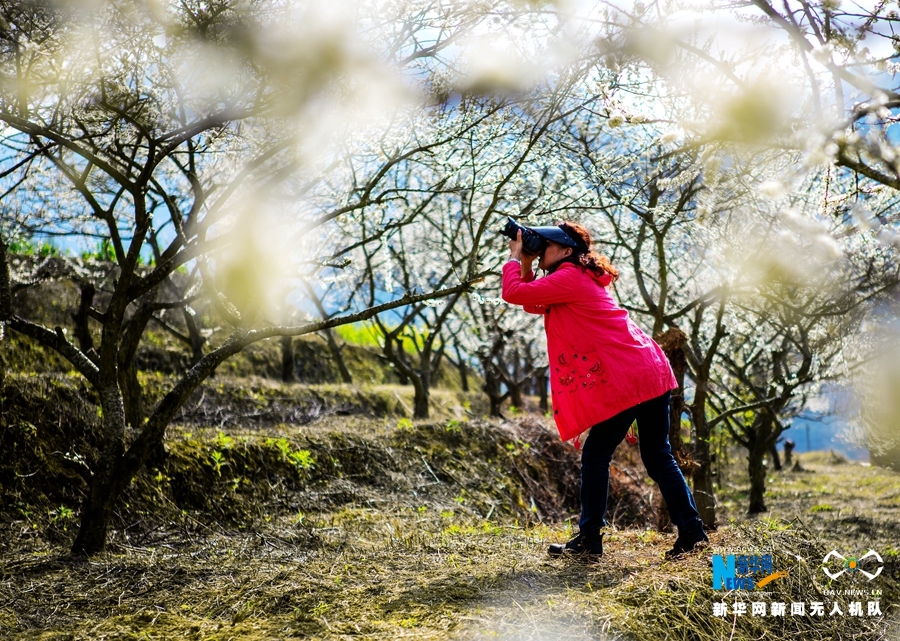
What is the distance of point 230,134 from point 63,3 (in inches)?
48.6

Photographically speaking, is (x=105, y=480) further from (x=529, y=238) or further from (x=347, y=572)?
(x=529, y=238)

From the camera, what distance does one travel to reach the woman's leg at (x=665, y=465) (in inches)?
136

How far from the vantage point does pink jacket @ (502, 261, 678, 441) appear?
11.0 ft

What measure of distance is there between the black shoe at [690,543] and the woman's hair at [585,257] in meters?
1.31

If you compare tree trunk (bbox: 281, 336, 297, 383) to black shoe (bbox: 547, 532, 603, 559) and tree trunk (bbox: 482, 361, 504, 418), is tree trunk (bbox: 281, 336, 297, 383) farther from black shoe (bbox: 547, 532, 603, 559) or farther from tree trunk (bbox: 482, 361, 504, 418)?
black shoe (bbox: 547, 532, 603, 559)

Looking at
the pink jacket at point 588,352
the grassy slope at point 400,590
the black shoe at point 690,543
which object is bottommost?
the grassy slope at point 400,590

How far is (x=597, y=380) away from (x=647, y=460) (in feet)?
1.67

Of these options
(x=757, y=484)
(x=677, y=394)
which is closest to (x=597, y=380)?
(x=677, y=394)

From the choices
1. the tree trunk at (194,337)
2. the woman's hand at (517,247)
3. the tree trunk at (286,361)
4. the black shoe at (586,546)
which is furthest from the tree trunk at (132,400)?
the tree trunk at (286,361)

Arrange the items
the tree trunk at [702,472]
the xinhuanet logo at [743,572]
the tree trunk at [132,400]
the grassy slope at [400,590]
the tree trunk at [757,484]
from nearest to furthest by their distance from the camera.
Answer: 1. the grassy slope at [400,590]
2. the xinhuanet logo at [743,572]
3. the tree trunk at [702,472]
4. the tree trunk at [132,400]
5. the tree trunk at [757,484]

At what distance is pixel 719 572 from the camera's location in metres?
3.11

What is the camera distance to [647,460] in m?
3.52

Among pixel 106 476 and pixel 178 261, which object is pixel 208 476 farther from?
pixel 178 261

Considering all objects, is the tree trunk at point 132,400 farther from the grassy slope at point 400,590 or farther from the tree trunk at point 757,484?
the tree trunk at point 757,484
